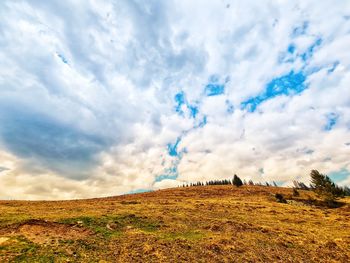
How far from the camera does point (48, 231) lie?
56.0ft

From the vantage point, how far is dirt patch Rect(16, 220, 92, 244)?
15.7 meters

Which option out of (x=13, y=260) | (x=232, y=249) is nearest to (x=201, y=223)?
(x=232, y=249)

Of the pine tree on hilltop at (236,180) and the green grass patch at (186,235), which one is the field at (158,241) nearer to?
the green grass patch at (186,235)

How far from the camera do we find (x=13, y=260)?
12.1 m

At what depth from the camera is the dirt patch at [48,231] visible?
618 inches

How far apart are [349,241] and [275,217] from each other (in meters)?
11.2

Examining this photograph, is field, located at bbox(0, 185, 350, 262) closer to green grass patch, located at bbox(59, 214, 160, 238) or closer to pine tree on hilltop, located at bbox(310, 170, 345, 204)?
green grass patch, located at bbox(59, 214, 160, 238)

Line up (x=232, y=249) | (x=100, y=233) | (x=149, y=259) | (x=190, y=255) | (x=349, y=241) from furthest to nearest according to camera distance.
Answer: (x=349, y=241) < (x=100, y=233) < (x=232, y=249) < (x=190, y=255) < (x=149, y=259)

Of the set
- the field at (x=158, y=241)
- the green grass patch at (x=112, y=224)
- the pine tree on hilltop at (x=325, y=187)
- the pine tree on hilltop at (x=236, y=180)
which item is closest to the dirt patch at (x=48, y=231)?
the field at (x=158, y=241)

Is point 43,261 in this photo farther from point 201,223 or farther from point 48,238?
point 201,223

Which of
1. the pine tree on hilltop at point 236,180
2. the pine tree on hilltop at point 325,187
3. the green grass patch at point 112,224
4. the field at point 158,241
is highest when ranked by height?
the pine tree on hilltop at point 236,180

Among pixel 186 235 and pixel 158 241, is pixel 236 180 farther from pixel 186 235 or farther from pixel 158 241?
pixel 158 241

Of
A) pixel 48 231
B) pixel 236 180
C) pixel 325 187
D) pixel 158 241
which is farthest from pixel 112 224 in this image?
pixel 236 180

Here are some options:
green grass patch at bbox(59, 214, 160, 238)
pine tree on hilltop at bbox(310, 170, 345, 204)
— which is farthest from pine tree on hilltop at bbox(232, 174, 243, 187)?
green grass patch at bbox(59, 214, 160, 238)
